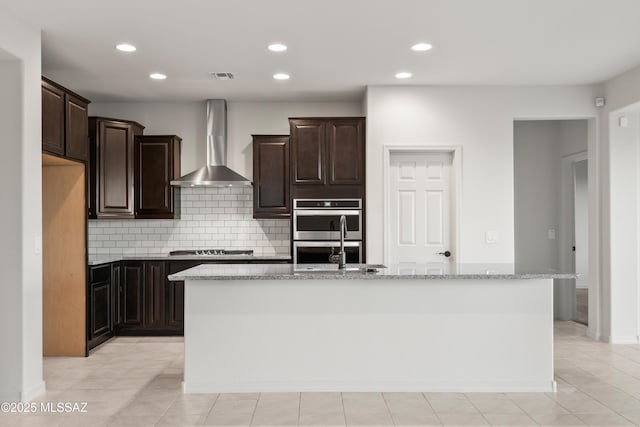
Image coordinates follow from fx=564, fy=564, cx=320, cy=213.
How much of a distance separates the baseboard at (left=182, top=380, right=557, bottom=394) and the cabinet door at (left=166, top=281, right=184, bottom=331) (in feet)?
7.73

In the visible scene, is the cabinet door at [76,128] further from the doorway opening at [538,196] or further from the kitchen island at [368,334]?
the doorway opening at [538,196]

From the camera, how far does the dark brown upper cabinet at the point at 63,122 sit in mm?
4621

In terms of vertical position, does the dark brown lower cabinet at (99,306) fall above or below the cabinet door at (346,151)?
below

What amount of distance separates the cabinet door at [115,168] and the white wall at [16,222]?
2236mm

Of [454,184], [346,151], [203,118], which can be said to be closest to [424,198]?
[454,184]

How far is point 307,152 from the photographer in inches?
248

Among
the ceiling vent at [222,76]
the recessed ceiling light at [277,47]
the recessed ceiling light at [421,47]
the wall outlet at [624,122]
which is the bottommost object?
the wall outlet at [624,122]

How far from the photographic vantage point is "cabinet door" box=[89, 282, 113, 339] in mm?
5738

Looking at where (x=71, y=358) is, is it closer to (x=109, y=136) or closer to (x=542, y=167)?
(x=109, y=136)

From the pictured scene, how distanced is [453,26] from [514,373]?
8.73 ft

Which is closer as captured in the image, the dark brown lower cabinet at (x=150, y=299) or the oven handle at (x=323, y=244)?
the oven handle at (x=323, y=244)

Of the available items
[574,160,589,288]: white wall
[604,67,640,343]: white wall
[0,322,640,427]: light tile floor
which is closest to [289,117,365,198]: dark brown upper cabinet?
[0,322,640,427]: light tile floor

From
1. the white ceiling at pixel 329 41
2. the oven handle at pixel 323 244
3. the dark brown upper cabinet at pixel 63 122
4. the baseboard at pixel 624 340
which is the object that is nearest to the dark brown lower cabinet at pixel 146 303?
the oven handle at pixel 323 244

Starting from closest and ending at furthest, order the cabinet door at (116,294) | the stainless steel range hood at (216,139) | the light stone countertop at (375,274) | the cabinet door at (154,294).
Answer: the light stone countertop at (375,274) → the cabinet door at (116,294) → the cabinet door at (154,294) → the stainless steel range hood at (216,139)
